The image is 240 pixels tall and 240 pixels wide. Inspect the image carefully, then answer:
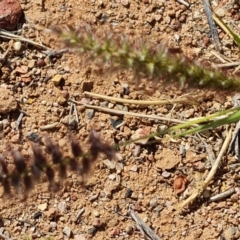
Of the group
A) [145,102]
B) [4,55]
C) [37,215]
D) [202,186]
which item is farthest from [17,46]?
[202,186]

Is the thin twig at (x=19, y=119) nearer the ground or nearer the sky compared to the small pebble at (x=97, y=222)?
nearer the sky

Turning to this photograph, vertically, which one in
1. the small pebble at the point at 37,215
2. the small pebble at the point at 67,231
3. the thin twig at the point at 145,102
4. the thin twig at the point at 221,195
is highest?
the thin twig at the point at 145,102

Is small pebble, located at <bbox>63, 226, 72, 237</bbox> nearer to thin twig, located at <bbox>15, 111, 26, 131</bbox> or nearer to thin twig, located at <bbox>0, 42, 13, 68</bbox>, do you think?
thin twig, located at <bbox>15, 111, 26, 131</bbox>

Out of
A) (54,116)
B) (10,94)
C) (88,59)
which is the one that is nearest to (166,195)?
(54,116)

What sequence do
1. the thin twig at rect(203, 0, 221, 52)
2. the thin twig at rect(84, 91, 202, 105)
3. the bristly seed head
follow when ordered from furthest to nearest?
the thin twig at rect(203, 0, 221, 52), the thin twig at rect(84, 91, 202, 105), the bristly seed head

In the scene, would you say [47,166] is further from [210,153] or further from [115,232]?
[210,153]

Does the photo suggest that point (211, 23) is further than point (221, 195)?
Yes

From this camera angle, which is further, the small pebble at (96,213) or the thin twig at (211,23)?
the thin twig at (211,23)

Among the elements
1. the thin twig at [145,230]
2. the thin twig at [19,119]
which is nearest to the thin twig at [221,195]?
the thin twig at [145,230]

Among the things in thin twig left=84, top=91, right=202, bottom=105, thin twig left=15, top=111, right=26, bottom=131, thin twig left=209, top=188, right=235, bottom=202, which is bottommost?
thin twig left=209, top=188, right=235, bottom=202

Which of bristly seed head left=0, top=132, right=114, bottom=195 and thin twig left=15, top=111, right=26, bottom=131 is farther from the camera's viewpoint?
thin twig left=15, top=111, right=26, bottom=131

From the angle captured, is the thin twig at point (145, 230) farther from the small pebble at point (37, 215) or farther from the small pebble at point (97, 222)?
Result: the small pebble at point (37, 215)

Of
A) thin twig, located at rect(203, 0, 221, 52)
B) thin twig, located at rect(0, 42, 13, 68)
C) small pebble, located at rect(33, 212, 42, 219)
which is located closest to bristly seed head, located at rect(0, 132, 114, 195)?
small pebble, located at rect(33, 212, 42, 219)
